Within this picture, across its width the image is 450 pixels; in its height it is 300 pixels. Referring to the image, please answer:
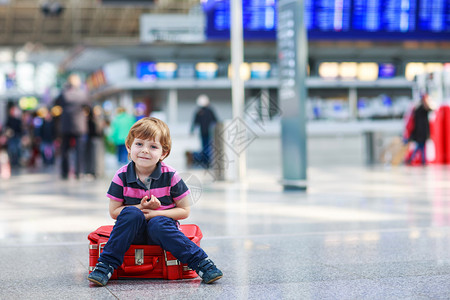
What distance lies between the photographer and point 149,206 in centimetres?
365

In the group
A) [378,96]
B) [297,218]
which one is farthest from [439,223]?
[378,96]

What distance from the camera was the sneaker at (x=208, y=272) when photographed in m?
3.51

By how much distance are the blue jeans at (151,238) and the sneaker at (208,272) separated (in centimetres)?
3

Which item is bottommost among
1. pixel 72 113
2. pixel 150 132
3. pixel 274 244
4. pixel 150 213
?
pixel 274 244

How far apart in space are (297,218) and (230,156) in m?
5.84

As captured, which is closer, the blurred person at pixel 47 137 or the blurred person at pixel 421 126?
the blurred person at pixel 421 126

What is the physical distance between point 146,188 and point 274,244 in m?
1.57

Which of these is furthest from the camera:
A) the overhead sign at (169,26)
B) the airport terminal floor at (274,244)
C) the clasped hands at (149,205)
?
the overhead sign at (169,26)

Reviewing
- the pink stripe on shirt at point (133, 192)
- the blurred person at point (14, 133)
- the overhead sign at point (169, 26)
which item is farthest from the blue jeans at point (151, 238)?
the overhead sign at point (169, 26)

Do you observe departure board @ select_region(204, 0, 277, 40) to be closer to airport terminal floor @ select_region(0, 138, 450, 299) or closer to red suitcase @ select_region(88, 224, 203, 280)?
airport terminal floor @ select_region(0, 138, 450, 299)

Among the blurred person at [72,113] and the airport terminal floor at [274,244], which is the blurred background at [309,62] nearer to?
the blurred person at [72,113]

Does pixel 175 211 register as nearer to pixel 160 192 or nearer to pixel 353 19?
pixel 160 192

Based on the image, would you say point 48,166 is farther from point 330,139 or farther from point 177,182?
point 177,182

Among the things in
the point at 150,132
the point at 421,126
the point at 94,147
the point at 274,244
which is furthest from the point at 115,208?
the point at 421,126
